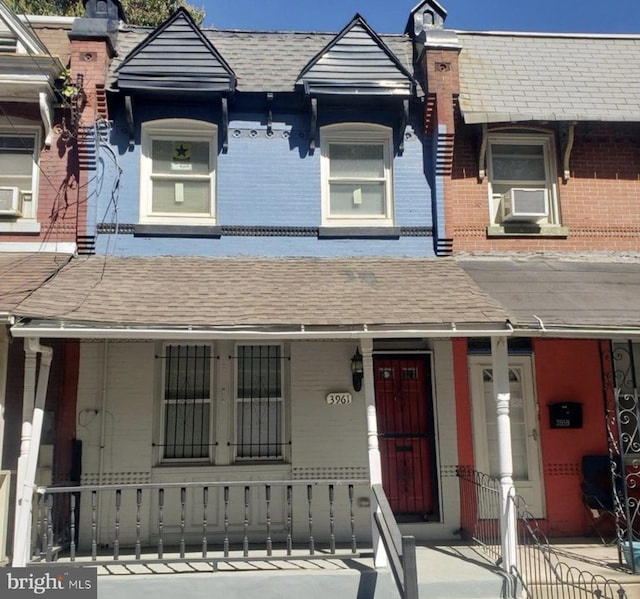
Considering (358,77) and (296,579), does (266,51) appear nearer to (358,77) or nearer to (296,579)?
(358,77)

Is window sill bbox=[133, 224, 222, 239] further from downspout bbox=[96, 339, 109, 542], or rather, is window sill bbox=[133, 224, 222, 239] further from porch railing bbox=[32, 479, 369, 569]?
porch railing bbox=[32, 479, 369, 569]

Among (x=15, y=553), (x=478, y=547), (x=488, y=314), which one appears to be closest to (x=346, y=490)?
(x=478, y=547)

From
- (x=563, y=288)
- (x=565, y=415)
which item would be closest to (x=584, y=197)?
(x=563, y=288)

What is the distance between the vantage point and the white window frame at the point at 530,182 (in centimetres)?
876

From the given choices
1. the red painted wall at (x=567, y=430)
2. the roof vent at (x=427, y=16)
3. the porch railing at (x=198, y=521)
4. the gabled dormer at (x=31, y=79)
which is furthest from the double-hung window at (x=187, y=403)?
the roof vent at (x=427, y=16)

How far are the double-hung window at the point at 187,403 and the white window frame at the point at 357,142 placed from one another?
2.58 m

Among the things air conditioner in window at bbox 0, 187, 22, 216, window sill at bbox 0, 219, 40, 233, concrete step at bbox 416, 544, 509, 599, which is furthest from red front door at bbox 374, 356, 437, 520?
air conditioner in window at bbox 0, 187, 22, 216

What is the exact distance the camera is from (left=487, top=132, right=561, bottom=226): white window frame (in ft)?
28.7

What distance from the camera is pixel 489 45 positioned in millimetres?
9648

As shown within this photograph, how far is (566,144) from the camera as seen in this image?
340 inches

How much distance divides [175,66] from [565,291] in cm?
590

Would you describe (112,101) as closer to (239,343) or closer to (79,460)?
(239,343)

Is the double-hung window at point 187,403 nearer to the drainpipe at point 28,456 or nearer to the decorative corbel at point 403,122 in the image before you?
the drainpipe at point 28,456

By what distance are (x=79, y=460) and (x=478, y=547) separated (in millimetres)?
4942
